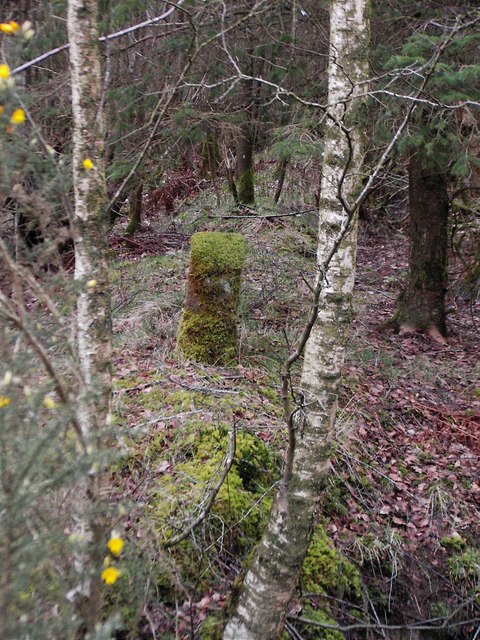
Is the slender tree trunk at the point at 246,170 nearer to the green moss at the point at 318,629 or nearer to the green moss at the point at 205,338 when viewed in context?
the green moss at the point at 205,338

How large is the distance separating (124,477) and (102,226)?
210 centimetres

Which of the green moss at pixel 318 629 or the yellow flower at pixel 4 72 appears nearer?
the yellow flower at pixel 4 72

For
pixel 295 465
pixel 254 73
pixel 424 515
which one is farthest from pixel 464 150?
pixel 254 73

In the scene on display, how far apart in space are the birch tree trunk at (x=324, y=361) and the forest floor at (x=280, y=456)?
0.33m

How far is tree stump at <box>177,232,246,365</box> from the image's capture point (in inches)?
204

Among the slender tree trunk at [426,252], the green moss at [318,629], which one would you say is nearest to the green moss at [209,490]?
the green moss at [318,629]

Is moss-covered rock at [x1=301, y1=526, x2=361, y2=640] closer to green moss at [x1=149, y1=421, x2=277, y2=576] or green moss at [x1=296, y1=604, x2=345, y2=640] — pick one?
green moss at [x1=296, y1=604, x2=345, y2=640]

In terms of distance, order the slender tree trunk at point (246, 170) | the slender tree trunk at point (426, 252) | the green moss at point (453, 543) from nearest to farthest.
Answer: the green moss at point (453, 543)
the slender tree trunk at point (426, 252)
the slender tree trunk at point (246, 170)

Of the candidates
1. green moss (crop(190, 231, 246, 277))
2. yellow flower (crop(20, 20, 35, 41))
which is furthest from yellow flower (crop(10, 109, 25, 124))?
green moss (crop(190, 231, 246, 277))

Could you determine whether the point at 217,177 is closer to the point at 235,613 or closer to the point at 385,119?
the point at 385,119

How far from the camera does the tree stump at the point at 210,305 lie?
17.0 ft

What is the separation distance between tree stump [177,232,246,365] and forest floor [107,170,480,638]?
0.19 m

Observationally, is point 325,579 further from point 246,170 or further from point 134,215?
point 246,170

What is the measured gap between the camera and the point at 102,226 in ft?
7.30
